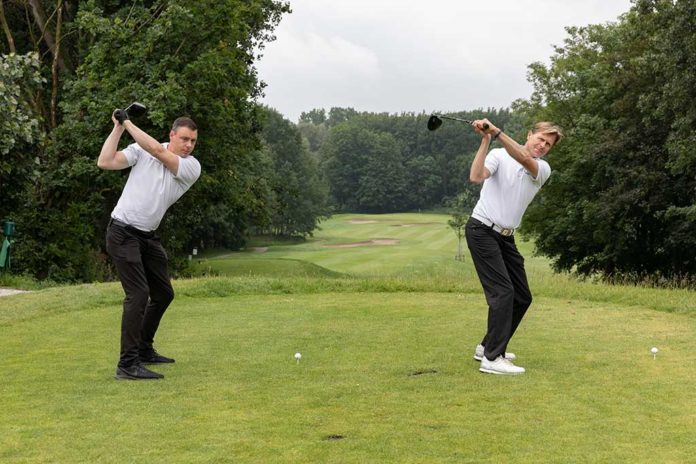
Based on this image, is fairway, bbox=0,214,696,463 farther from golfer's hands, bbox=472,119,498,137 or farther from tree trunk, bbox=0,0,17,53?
tree trunk, bbox=0,0,17,53

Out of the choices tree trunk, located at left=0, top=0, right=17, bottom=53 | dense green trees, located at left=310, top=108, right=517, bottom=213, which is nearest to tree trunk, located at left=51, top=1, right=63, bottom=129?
tree trunk, located at left=0, top=0, right=17, bottom=53

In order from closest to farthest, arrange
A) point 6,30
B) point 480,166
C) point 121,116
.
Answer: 1. point 121,116
2. point 480,166
3. point 6,30

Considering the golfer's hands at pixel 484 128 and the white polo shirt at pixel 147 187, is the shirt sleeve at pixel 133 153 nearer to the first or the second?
the white polo shirt at pixel 147 187

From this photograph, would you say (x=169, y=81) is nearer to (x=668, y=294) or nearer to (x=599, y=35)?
(x=668, y=294)

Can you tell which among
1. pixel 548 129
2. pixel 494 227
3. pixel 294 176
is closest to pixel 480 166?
pixel 494 227

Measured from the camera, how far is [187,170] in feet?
23.4

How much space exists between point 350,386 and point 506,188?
236 centimetres

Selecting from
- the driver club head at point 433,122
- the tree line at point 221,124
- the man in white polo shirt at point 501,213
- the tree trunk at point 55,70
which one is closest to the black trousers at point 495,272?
the man in white polo shirt at point 501,213

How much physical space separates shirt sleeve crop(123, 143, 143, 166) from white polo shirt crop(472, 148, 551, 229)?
3.01 meters

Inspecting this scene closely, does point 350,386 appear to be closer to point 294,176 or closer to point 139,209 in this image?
point 139,209

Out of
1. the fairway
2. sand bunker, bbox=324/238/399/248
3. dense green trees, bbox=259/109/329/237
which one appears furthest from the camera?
dense green trees, bbox=259/109/329/237

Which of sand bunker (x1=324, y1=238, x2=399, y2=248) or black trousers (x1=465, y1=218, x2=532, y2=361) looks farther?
sand bunker (x1=324, y1=238, x2=399, y2=248)

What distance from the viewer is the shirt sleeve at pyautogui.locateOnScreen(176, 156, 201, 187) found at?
708 cm

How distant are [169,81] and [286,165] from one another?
67.2 meters
